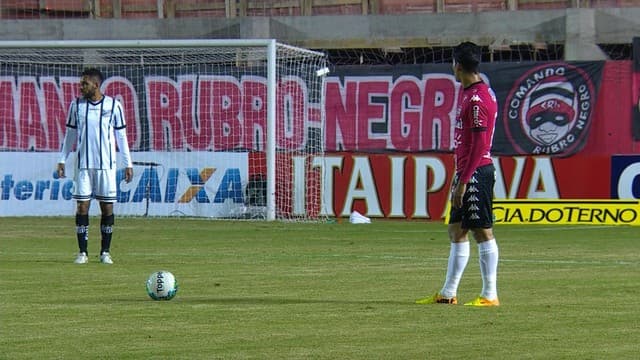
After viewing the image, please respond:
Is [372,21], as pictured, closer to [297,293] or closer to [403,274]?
[403,274]

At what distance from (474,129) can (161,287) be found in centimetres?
292

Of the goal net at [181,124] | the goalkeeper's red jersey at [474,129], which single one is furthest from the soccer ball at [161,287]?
the goal net at [181,124]

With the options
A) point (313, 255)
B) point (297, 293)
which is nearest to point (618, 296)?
point (297, 293)

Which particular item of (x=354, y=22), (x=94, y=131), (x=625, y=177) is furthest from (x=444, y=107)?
(x=94, y=131)

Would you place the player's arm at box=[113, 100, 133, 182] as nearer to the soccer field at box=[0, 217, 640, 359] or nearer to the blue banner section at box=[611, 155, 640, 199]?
the soccer field at box=[0, 217, 640, 359]

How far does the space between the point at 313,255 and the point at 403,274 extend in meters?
3.14

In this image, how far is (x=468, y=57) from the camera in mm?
11352

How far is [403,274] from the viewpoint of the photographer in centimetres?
1488

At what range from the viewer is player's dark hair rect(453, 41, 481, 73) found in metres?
11.4

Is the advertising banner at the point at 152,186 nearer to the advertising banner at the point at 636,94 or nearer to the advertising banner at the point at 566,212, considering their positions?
the advertising banner at the point at 566,212

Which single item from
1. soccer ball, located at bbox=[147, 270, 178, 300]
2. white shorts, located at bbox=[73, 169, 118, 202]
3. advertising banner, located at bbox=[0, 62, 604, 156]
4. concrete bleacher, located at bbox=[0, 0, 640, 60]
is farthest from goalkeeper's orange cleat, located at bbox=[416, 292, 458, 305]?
concrete bleacher, located at bbox=[0, 0, 640, 60]

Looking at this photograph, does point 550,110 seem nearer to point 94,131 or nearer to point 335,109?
point 335,109

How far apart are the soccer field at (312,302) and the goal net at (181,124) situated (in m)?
6.38

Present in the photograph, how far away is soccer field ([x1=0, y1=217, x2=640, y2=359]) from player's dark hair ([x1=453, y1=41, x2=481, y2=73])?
1.92 m
